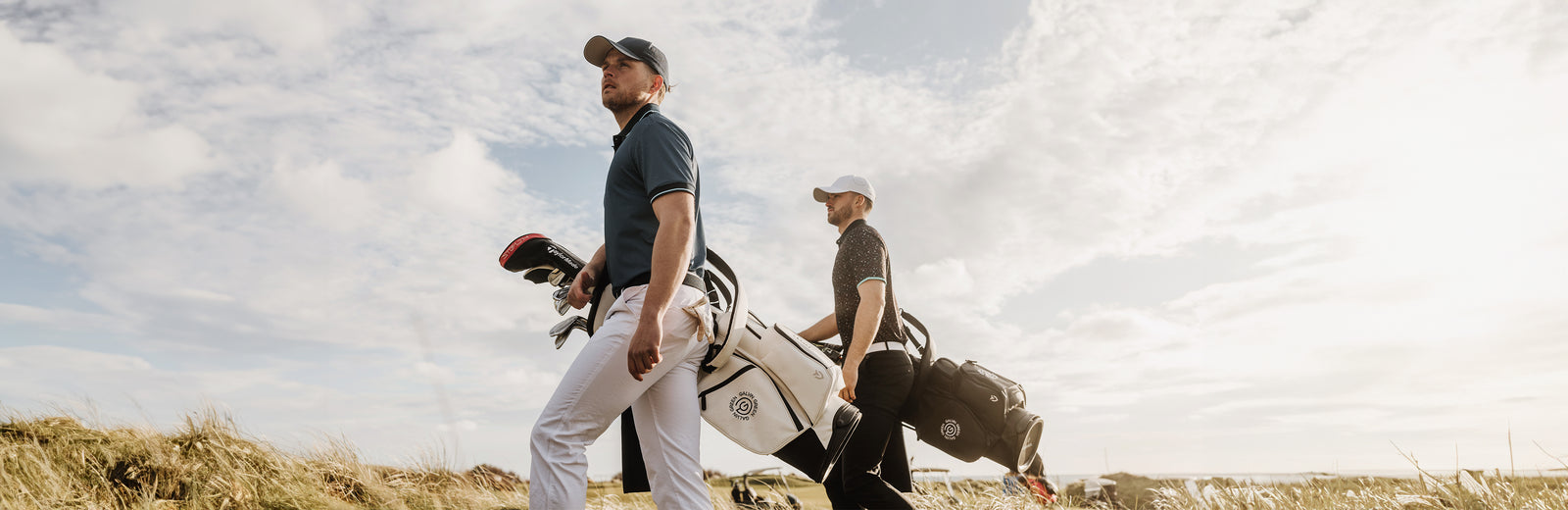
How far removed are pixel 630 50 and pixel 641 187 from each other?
0.62 metres

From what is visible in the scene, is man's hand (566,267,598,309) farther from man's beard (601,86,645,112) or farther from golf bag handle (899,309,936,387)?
golf bag handle (899,309,936,387)

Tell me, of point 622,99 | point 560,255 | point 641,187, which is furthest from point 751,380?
point 622,99

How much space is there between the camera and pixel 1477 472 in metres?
3.84

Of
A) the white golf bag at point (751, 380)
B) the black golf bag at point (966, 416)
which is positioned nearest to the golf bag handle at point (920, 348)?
the black golf bag at point (966, 416)

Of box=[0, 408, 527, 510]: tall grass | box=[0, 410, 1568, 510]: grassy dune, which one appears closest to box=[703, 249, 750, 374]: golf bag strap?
box=[0, 410, 1568, 510]: grassy dune

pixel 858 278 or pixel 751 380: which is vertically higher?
pixel 858 278

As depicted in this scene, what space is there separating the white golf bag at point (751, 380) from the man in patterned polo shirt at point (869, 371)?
0.84m

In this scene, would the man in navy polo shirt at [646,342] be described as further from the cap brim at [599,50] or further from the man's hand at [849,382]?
the man's hand at [849,382]

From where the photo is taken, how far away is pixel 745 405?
3.16 metres

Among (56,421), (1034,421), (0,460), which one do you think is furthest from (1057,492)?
(56,421)

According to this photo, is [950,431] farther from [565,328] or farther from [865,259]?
→ [565,328]

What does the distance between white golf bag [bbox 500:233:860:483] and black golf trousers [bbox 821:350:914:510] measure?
84 centimetres

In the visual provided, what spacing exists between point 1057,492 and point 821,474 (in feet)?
7.15

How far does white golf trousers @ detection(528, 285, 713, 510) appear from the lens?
2631 millimetres
